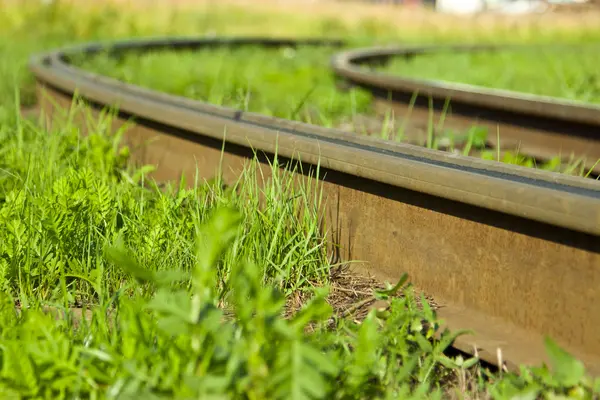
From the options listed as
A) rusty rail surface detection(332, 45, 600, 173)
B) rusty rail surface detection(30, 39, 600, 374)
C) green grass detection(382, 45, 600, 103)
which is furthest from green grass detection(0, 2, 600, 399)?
green grass detection(382, 45, 600, 103)

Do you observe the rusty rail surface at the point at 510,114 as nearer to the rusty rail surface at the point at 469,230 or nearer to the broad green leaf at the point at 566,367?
the rusty rail surface at the point at 469,230

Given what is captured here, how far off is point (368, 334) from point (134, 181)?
1948mm

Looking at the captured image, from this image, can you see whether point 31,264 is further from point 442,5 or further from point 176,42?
point 442,5

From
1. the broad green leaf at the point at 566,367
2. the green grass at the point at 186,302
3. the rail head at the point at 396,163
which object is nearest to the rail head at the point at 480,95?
the green grass at the point at 186,302

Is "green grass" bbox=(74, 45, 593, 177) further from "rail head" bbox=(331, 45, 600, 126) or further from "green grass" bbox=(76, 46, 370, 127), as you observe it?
"rail head" bbox=(331, 45, 600, 126)

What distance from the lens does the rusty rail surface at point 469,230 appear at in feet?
7.48

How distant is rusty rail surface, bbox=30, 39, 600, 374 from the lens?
2279 mm

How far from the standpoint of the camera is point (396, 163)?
266 centimetres

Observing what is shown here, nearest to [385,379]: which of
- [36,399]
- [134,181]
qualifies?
[36,399]

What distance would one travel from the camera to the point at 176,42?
987cm

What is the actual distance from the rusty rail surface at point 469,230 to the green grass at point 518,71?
3.73 meters

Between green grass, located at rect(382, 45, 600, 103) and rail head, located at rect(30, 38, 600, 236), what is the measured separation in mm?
3419

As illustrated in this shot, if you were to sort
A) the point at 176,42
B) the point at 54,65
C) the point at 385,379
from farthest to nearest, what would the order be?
the point at 176,42 < the point at 54,65 < the point at 385,379

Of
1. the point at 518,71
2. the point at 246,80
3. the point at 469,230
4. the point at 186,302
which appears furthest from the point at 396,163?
the point at 518,71
